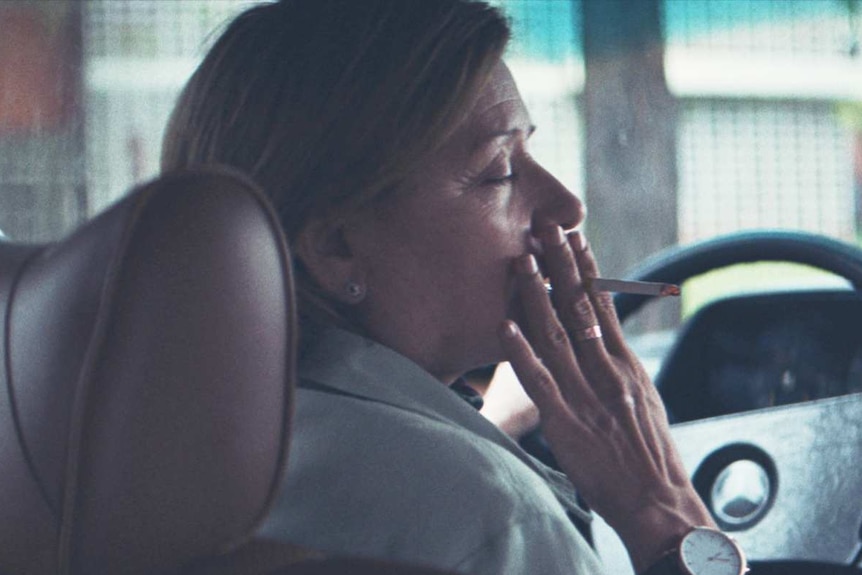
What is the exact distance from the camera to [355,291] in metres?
1.13

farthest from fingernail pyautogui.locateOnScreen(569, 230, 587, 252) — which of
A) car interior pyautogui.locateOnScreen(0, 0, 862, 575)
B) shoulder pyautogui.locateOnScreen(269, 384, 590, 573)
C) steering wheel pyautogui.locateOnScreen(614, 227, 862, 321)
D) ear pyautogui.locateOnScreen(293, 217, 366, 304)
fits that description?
steering wheel pyautogui.locateOnScreen(614, 227, 862, 321)

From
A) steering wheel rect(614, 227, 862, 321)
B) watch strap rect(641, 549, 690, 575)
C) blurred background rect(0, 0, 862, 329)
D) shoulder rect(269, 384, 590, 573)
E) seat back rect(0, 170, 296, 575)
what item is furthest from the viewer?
steering wheel rect(614, 227, 862, 321)

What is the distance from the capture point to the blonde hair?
1060 mm

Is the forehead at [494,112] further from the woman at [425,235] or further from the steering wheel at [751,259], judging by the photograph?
the steering wheel at [751,259]

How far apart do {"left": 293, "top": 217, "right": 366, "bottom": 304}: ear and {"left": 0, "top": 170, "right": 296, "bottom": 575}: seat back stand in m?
0.43

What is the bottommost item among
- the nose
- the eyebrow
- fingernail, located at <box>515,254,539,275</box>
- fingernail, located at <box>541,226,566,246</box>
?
fingernail, located at <box>515,254,539,275</box>

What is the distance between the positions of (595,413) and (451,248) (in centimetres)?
19

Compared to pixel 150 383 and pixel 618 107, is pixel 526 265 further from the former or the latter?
pixel 618 107

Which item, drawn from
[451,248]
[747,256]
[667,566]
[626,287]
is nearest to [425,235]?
[451,248]

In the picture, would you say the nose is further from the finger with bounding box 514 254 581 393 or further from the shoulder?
the shoulder

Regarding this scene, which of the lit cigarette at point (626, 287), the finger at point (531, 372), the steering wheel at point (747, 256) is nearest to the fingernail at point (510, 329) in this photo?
the finger at point (531, 372)

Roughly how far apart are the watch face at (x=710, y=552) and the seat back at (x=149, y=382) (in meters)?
0.49

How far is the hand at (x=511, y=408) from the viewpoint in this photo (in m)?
1.53

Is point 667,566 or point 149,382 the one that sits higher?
point 149,382
